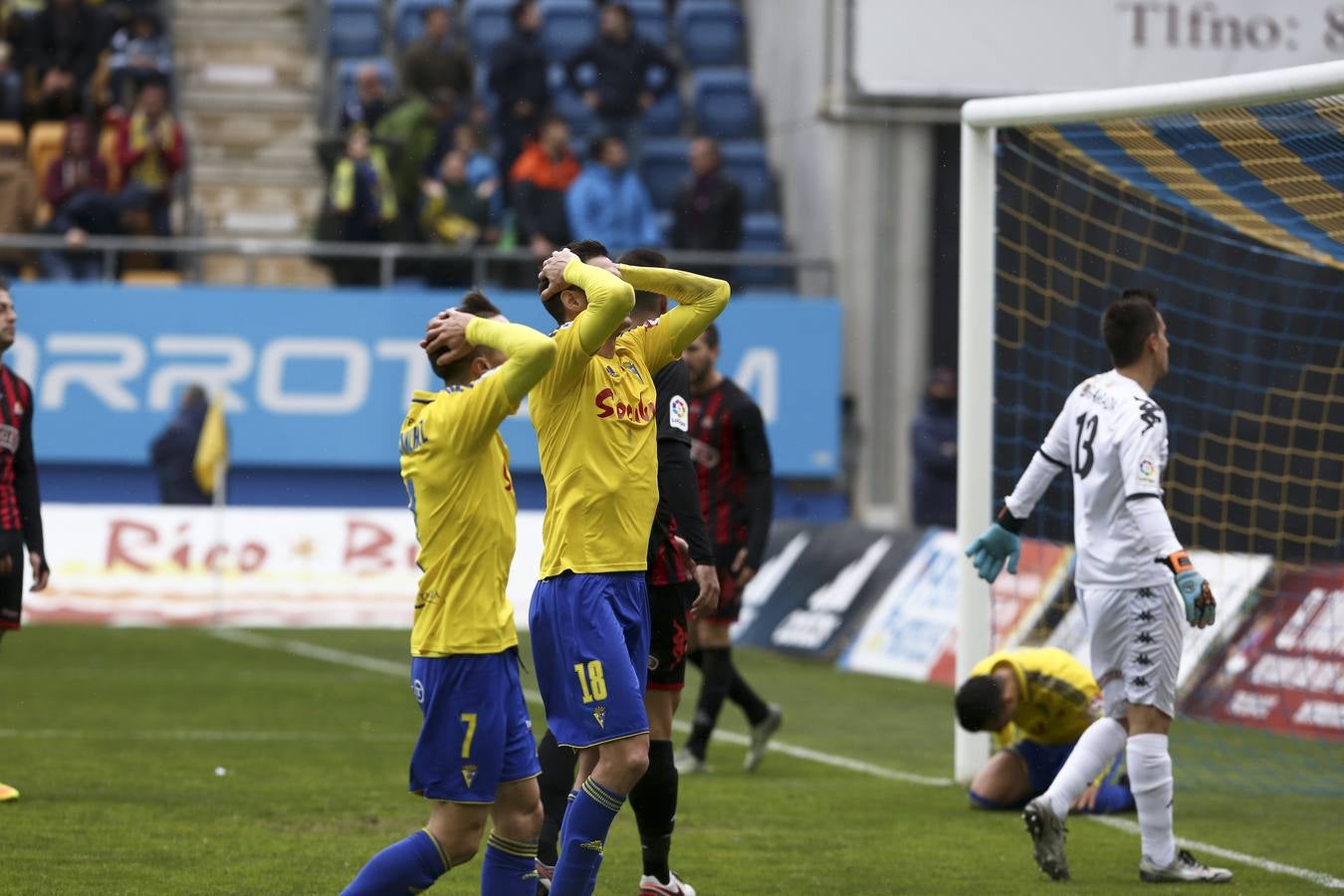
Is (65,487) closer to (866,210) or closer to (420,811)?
(866,210)

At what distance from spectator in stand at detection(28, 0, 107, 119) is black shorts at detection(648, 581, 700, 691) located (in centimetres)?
1695

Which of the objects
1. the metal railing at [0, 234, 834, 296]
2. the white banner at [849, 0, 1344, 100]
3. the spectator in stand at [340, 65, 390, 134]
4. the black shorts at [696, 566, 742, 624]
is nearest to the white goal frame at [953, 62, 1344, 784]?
the black shorts at [696, 566, 742, 624]

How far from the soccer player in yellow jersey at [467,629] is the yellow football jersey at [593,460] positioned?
18.1 inches

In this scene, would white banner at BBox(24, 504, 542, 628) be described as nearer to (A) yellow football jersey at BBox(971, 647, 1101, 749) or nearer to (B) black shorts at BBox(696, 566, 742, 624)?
(B) black shorts at BBox(696, 566, 742, 624)

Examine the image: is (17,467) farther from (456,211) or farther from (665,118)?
(665,118)

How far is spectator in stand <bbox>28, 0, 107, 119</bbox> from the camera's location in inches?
869

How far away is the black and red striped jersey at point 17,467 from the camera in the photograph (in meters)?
9.00

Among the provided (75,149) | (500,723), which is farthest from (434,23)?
(500,723)

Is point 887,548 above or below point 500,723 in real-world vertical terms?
below

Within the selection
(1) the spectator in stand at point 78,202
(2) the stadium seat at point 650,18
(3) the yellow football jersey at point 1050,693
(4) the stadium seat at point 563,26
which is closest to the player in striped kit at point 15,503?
(3) the yellow football jersey at point 1050,693

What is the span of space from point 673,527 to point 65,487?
15.0 metres

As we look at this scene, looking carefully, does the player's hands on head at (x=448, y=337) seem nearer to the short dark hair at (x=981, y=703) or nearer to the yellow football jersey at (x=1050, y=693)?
the short dark hair at (x=981, y=703)

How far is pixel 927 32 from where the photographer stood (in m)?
21.5

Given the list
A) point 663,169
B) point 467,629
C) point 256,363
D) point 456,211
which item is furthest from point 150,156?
point 467,629
